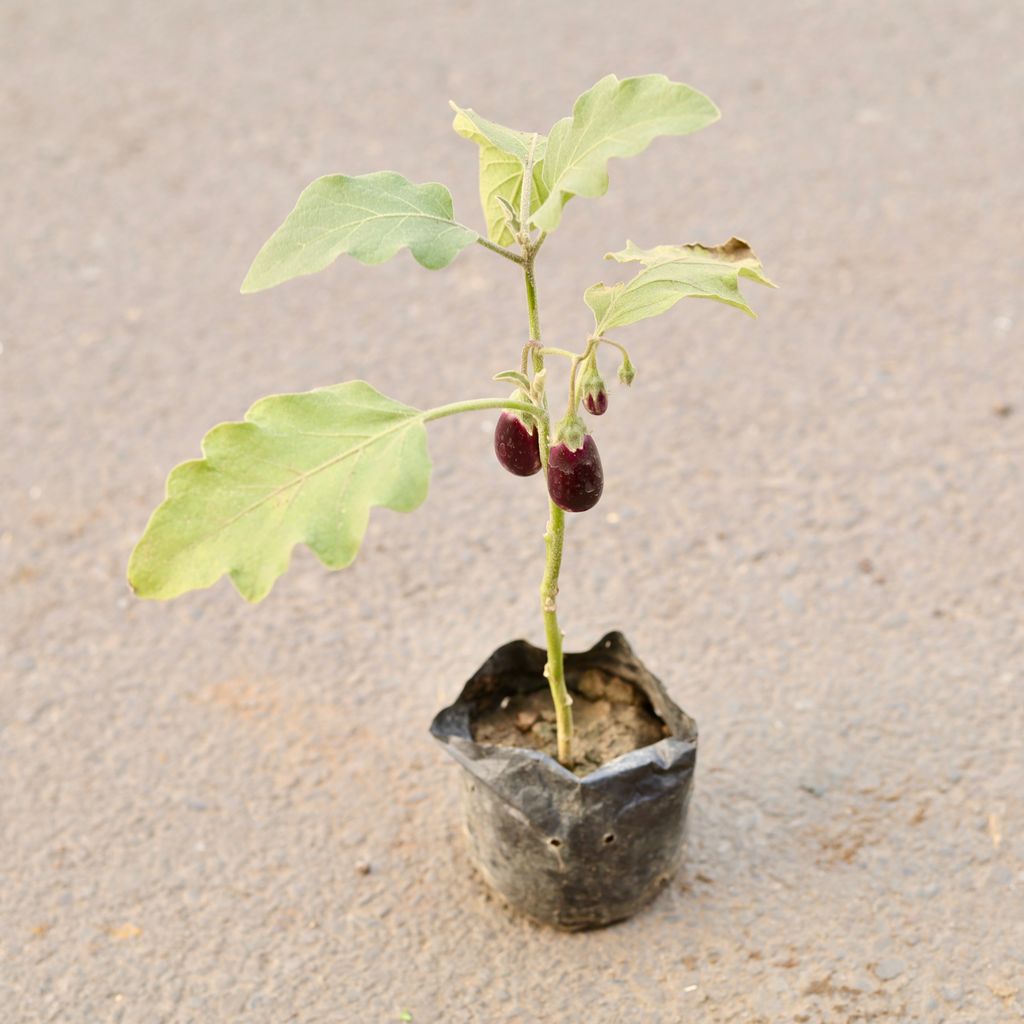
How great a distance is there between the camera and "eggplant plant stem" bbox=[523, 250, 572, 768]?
1.59 m

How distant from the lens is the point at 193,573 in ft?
4.88

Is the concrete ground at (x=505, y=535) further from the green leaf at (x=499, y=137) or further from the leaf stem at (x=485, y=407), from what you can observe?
the green leaf at (x=499, y=137)

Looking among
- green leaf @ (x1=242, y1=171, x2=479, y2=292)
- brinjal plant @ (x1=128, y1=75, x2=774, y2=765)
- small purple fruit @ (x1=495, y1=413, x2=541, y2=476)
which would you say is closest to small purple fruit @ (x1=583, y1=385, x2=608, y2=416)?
brinjal plant @ (x1=128, y1=75, x2=774, y2=765)

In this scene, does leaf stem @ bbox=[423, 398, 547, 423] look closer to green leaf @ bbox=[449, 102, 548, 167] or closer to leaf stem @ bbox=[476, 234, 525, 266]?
leaf stem @ bbox=[476, 234, 525, 266]

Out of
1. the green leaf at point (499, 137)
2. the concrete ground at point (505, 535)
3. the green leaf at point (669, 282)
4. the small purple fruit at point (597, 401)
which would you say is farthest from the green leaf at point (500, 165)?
the concrete ground at point (505, 535)

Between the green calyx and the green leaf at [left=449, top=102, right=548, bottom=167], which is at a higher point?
the green leaf at [left=449, top=102, right=548, bottom=167]

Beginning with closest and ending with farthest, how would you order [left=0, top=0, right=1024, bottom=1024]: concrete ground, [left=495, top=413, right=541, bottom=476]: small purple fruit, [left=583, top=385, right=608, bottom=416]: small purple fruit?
1. [left=583, top=385, right=608, bottom=416]: small purple fruit
2. [left=495, top=413, right=541, bottom=476]: small purple fruit
3. [left=0, top=0, right=1024, bottom=1024]: concrete ground

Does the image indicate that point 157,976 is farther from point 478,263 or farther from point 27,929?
point 478,263

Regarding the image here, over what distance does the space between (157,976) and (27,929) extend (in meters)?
0.23

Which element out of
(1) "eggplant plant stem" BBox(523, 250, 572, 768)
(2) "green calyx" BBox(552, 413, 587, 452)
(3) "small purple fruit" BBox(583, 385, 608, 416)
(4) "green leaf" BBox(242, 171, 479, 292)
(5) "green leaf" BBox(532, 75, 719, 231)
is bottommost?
(1) "eggplant plant stem" BBox(523, 250, 572, 768)

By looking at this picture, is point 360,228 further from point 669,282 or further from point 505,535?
point 505,535

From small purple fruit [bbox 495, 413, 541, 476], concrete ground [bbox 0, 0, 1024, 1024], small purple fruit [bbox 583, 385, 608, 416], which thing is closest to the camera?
small purple fruit [bbox 583, 385, 608, 416]

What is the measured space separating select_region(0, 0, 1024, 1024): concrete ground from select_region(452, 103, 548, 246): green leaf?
3.33 ft

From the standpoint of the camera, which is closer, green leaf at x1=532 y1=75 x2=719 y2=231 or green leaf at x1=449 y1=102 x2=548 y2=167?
green leaf at x1=532 y1=75 x2=719 y2=231
